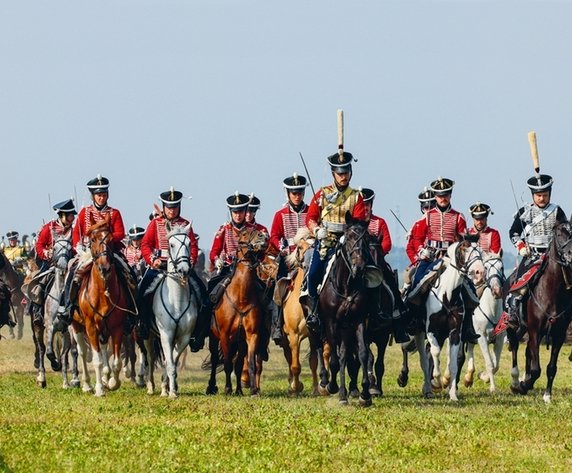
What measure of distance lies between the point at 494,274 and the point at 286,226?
413 centimetres

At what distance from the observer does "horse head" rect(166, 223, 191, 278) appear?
950 inches

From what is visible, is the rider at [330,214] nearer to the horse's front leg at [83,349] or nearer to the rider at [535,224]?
the rider at [535,224]

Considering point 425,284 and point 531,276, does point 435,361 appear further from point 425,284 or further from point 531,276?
point 531,276

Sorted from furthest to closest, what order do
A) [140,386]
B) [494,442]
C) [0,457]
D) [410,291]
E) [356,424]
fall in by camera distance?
[140,386] → [410,291] → [356,424] → [494,442] → [0,457]

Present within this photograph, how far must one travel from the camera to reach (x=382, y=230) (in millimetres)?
26141

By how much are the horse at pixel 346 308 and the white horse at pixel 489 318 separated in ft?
16.4

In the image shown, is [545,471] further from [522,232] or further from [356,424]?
[522,232]

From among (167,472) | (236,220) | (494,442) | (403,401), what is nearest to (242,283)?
(236,220)

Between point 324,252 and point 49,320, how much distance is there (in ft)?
23.1

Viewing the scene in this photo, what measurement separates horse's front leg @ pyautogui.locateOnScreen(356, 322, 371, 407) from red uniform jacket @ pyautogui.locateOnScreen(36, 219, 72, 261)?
778 cm

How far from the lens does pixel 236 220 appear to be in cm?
2667

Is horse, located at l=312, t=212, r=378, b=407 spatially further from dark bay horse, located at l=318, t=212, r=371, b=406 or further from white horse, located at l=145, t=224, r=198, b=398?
white horse, located at l=145, t=224, r=198, b=398

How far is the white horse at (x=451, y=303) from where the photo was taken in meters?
24.1

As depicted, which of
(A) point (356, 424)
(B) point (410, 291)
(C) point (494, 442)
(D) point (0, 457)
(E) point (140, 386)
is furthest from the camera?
(E) point (140, 386)
